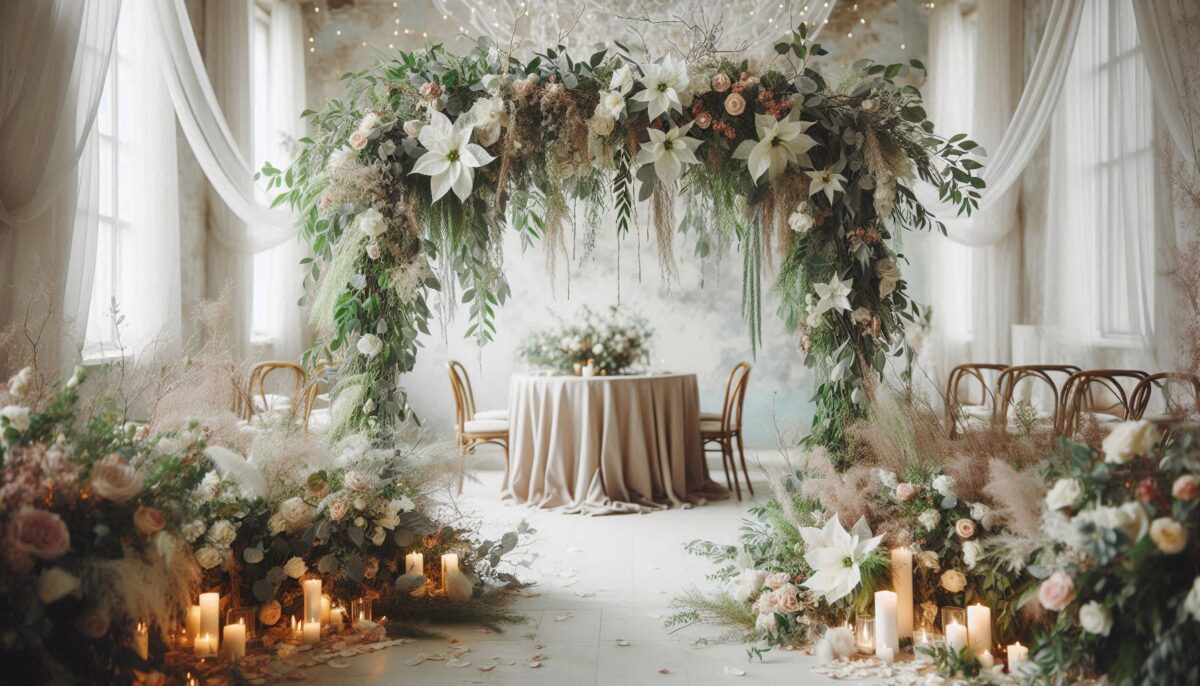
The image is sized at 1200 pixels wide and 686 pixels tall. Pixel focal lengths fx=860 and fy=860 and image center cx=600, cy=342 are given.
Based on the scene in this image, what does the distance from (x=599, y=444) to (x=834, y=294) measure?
2811mm

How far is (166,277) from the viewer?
16.0ft

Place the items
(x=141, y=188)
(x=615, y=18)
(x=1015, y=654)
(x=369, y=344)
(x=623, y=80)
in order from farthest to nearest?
(x=141, y=188), (x=615, y=18), (x=369, y=344), (x=623, y=80), (x=1015, y=654)

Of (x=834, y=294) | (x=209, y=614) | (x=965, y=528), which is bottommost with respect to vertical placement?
(x=209, y=614)

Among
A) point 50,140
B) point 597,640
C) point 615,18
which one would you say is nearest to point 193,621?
point 597,640

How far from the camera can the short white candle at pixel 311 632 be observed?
108 inches

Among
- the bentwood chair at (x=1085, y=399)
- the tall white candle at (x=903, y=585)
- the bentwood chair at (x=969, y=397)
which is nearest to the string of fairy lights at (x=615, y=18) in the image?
the bentwood chair at (x=969, y=397)

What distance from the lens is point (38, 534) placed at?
164 centimetres

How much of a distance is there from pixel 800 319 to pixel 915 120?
0.75 metres

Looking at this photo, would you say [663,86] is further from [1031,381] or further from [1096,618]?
[1031,381]

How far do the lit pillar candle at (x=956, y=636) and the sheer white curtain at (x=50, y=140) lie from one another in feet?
9.85

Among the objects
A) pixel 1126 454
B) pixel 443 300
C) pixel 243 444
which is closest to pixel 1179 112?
pixel 1126 454

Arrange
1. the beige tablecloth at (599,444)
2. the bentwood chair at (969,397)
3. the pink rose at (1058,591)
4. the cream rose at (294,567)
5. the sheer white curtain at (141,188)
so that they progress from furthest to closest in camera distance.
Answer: the beige tablecloth at (599,444) < the sheer white curtain at (141,188) < the bentwood chair at (969,397) < the cream rose at (294,567) < the pink rose at (1058,591)

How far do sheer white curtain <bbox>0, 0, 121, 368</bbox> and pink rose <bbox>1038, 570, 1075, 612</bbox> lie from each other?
3.03 meters

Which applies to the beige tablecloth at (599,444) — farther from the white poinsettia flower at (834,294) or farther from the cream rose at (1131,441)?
the cream rose at (1131,441)
